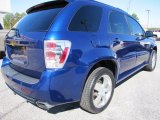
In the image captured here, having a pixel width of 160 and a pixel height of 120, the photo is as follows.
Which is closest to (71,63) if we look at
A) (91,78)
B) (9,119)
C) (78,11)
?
(91,78)

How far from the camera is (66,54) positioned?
2457 millimetres

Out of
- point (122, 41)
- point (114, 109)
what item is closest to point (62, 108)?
point (114, 109)

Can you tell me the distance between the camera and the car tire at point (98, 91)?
289cm

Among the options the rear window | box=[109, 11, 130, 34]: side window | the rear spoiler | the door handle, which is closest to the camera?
the rear window

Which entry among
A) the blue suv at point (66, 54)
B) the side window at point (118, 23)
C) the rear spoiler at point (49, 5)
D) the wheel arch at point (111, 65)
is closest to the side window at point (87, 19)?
the blue suv at point (66, 54)

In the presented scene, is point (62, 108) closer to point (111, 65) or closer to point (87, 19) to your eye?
point (111, 65)

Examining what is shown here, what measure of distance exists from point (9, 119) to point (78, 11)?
6.31 ft

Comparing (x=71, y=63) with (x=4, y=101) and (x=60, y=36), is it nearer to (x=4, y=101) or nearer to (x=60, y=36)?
(x=60, y=36)

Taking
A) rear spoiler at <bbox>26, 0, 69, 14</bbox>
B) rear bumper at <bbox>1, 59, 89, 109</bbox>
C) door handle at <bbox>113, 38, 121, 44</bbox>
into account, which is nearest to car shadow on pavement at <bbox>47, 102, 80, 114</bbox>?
rear bumper at <bbox>1, 59, 89, 109</bbox>

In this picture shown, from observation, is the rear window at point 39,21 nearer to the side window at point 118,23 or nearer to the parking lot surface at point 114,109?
the side window at point 118,23

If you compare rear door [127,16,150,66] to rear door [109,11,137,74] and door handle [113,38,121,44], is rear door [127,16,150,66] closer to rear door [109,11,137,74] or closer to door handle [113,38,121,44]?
rear door [109,11,137,74]

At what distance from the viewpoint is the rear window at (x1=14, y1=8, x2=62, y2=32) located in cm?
267

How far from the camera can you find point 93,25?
3.02 m

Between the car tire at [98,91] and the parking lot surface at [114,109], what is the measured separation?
149mm
